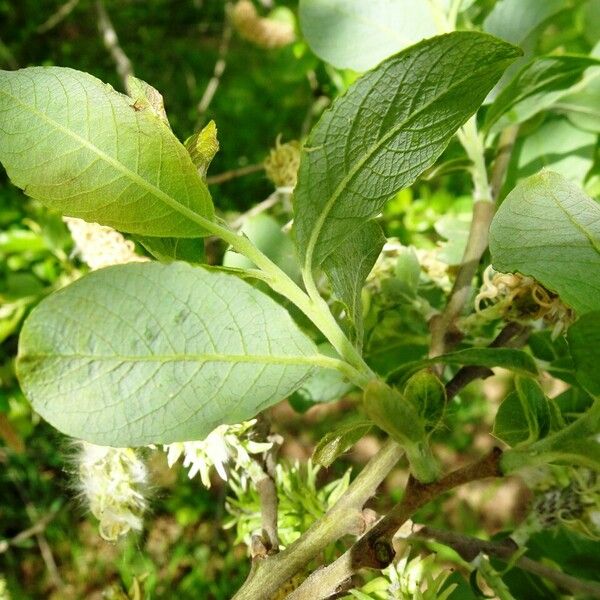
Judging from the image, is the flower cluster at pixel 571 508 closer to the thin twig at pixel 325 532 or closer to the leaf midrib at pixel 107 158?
the thin twig at pixel 325 532

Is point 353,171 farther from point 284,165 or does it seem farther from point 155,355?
point 284,165

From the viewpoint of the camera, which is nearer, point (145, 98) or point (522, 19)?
point (145, 98)

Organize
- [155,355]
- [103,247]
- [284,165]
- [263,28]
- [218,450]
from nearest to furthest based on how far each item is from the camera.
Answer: [155,355], [218,450], [103,247], [284,165], [263,28]

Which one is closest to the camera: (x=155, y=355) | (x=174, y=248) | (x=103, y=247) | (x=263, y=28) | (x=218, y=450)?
(x=155, y=355)

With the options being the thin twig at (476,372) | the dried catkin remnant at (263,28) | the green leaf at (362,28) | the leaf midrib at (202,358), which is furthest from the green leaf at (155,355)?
the dried catkin remnant at (263,28)

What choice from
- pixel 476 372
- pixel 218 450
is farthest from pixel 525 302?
pixel 218 450

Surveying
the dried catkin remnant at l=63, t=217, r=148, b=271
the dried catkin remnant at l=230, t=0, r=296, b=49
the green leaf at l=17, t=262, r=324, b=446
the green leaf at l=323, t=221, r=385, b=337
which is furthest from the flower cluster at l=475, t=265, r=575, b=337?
the dried catkin remnant at l=230, t=0, r=296, b=49
